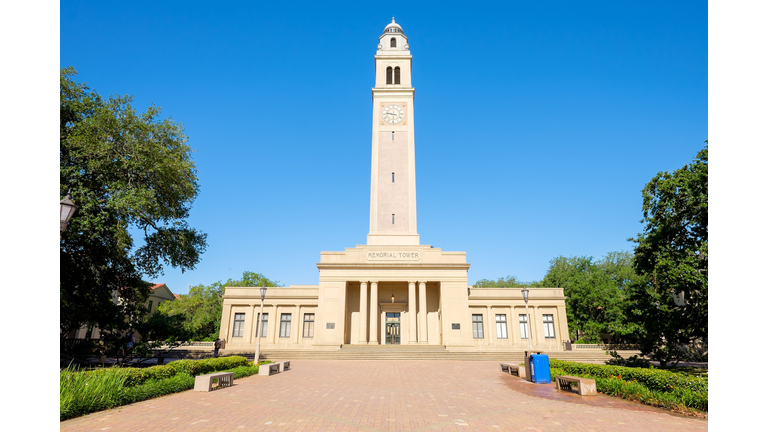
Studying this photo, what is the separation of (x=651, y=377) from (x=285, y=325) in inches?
1364

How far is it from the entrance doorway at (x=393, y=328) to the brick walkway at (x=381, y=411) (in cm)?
2386

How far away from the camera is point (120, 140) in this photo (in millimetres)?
19172

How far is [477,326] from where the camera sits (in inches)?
1593

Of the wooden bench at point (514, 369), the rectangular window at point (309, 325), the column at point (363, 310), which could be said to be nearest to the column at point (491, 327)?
the column at point (363, 310)

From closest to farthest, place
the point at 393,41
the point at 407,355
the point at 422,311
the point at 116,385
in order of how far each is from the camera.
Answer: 1. the point at 116,385
2. the point at 407,355
3. the point at 422,311
4. the point at 393,41

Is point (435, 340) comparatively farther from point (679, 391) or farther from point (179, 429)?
point (179, 429)

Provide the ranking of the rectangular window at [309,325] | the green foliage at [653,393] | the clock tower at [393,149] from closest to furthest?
the green foliage at [653,393]
the clock tower at [393,149]
the rectangular window at [309,325]

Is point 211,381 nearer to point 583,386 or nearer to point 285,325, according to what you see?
point 583,386

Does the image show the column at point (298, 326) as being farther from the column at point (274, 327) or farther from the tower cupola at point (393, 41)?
the tower cupola at point (393, 41)

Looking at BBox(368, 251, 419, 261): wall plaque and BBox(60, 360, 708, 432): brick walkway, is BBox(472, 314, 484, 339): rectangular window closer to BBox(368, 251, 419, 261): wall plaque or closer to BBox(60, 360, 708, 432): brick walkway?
BBox(368, 251, 419, 261): wall plaque

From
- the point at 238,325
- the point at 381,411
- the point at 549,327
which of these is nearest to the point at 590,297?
the point at 549,327

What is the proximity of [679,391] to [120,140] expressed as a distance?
930 inches

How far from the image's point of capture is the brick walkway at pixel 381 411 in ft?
28.5

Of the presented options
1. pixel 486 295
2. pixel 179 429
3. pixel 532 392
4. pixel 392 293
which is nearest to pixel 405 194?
pixel 392 293
